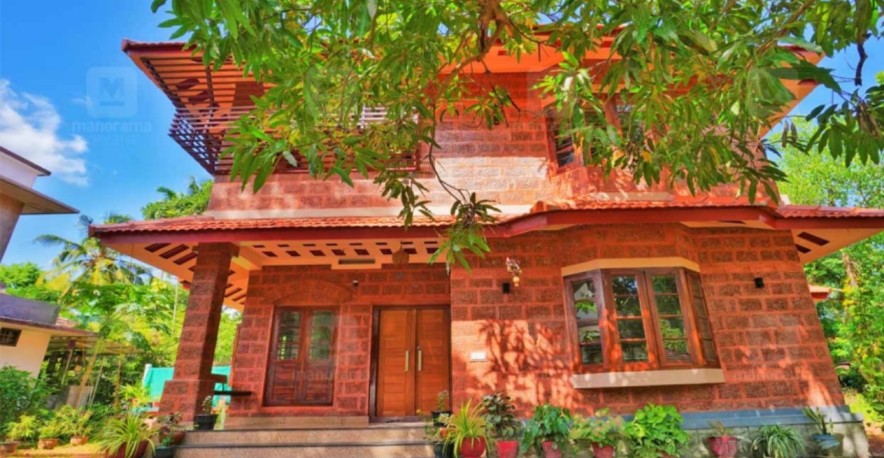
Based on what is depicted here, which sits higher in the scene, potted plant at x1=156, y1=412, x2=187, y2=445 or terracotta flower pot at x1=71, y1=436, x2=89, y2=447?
potted plant at x1=156, y1=412, x2=187, y2=445

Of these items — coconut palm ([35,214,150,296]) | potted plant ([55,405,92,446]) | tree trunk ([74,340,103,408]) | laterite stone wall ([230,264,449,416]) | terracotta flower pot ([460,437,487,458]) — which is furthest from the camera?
coconut palm ([35,214,150,296])

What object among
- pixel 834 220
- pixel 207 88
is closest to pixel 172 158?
pixel 207 88

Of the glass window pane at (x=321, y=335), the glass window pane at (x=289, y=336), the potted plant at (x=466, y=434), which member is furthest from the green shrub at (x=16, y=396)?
the potted plant at (x=466, y=434)

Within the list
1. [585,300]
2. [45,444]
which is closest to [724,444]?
[585,300]

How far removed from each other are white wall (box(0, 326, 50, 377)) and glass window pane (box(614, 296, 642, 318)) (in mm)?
15811

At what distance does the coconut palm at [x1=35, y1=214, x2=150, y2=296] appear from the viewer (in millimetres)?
16438

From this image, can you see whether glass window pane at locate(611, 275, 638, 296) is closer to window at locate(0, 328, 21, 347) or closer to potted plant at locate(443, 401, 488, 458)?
potted plant at locate(443, 401, 488, 458)

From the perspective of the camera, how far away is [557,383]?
5.77 meters

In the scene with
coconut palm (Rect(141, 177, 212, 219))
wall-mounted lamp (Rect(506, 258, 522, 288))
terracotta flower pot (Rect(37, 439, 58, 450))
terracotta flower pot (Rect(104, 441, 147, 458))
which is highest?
coconut palm (Rect(141, 177, 212, 219))

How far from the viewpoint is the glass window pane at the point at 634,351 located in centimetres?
554

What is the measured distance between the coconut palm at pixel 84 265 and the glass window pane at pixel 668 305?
57.9 ft

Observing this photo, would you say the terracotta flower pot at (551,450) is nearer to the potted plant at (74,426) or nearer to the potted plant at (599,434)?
the potted plant at (599,434)

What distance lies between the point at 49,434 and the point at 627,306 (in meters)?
11.9

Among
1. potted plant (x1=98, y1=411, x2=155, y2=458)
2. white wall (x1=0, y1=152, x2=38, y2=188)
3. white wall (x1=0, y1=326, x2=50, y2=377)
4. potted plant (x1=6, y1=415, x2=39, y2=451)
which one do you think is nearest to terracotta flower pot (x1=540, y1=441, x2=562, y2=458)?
potted plant (x1=98, y1=411, x2=155, y2=458)
